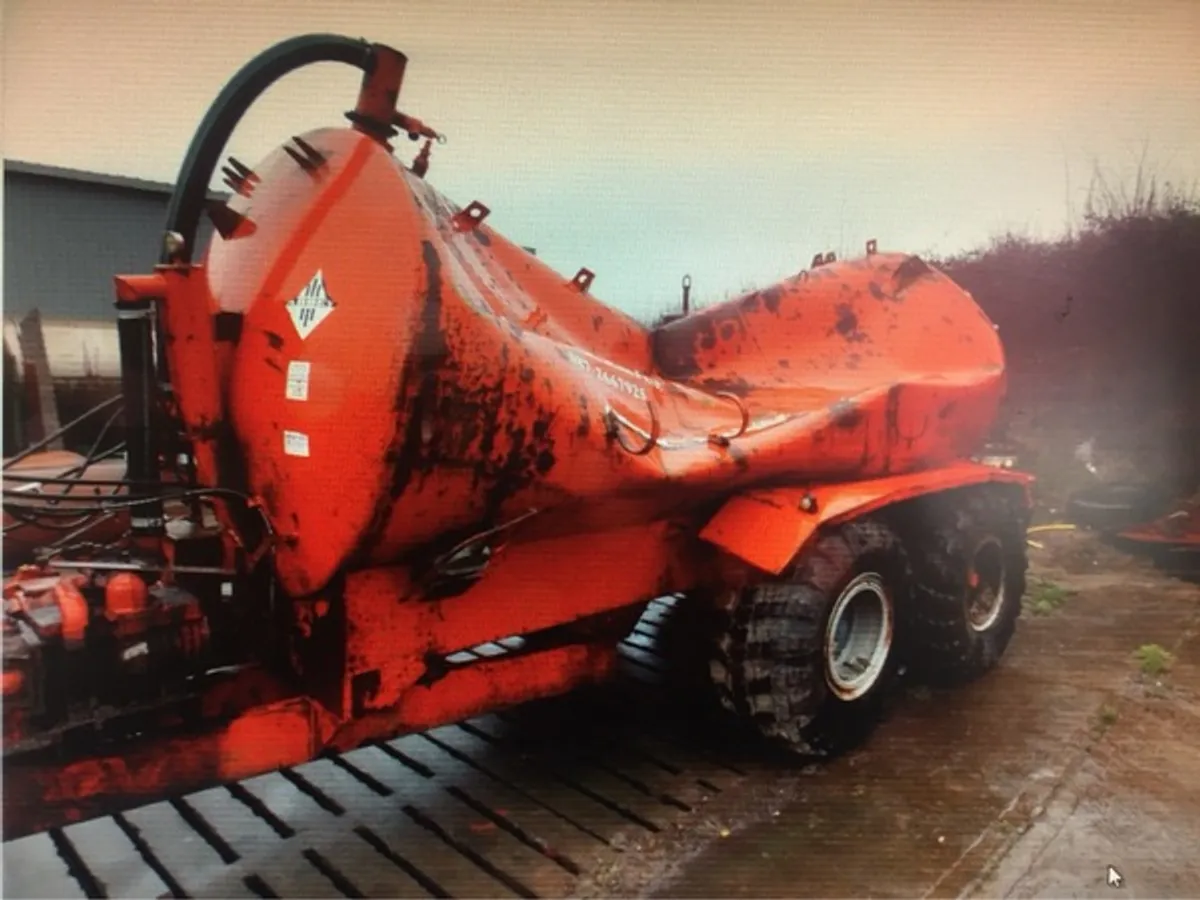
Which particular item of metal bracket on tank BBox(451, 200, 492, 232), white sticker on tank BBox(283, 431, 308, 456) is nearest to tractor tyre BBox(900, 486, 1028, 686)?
metal bracket on tank BBox(451, 200, 492, 232)

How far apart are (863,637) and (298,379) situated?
1.89m

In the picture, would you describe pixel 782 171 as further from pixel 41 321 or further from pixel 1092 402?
pixel 41 321

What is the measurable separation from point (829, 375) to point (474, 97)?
4.71ft

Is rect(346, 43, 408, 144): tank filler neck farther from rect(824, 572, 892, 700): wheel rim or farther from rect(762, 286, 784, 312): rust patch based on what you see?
rect(824, 572, 892, 700): wheel rim

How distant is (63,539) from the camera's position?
6.73 feet

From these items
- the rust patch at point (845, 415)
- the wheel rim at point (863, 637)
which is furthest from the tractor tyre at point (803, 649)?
the rust patch at point (845, 415)

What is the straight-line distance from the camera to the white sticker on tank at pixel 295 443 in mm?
1790

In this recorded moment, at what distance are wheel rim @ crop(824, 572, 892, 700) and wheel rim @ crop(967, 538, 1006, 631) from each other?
0.48m

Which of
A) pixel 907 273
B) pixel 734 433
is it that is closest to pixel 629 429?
pixel 734 433

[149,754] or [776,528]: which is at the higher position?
[776,528]

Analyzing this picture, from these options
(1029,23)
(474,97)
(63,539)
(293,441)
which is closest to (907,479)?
(1029,23)

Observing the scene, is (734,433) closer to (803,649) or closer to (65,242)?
(803,649)

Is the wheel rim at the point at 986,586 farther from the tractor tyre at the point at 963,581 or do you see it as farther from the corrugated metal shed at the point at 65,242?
the corrugated metal shed at the point at 65,242

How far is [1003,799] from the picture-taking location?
2438 millimetres
